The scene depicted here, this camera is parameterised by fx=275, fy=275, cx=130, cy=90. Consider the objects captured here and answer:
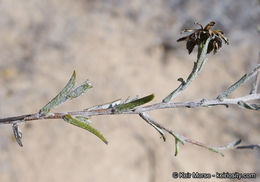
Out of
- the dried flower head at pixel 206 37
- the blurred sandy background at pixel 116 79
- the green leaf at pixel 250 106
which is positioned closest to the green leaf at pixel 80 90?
the dried flower head at pixel 206 37

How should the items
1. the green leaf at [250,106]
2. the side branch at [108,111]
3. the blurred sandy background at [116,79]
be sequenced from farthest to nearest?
the blurred sandy background at [116,79], the green leaf at [250,106], the side branch at [108,111]

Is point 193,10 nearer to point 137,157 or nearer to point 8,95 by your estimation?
point 137,157

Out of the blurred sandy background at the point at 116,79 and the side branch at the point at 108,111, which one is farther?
the blurred sandy background at the point at 116,79

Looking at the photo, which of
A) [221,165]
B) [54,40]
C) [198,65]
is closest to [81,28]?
[54,40]

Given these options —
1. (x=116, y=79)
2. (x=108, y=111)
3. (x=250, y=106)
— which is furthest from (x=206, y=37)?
(x=116, y=79)

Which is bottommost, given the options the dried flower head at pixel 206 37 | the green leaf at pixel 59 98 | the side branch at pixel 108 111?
the side branch at pixel 108 111

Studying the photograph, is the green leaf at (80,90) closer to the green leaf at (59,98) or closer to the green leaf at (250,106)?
the green leaf at (59,98)

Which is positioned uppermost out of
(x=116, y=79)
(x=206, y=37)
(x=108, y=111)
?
(x=116, y=79)

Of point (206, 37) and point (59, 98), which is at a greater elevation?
point (206, 37)

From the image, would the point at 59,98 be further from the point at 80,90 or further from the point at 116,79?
the point at 116,79
